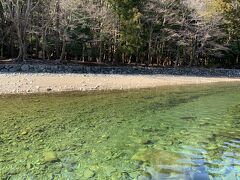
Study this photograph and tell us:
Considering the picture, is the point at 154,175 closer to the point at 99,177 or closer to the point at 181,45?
the point at 99,177

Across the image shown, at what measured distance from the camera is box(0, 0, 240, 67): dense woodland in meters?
26.0

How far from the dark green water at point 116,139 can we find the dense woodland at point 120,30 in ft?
39.4

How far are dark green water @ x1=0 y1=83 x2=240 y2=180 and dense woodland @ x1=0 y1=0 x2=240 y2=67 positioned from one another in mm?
12020

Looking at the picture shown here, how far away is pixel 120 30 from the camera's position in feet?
95.4

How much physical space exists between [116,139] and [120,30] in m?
21.2

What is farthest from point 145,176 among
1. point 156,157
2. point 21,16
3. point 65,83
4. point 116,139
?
point 21,16

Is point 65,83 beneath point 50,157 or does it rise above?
above

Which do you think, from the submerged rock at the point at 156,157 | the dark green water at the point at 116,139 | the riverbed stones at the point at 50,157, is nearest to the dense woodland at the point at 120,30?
the dark green water at the point at 116,139

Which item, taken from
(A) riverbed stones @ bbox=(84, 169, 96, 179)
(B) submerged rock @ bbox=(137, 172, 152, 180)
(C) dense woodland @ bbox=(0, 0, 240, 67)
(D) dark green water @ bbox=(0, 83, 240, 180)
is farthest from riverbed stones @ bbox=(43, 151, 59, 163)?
(C) dense woodland @ bbox=(0, 0, 240, 67)

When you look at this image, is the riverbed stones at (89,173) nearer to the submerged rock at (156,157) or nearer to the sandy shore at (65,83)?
the submerged rock at (156,157)

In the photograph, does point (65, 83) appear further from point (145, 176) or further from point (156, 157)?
point (145, 176)

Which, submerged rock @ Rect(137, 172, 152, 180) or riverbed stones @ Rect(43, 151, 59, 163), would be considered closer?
submerged rock @ Rect(137, 172, 152, 180)

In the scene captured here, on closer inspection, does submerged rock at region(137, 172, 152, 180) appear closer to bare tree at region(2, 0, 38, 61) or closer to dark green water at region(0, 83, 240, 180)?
dark green water at region(0, 83, 240, 180)

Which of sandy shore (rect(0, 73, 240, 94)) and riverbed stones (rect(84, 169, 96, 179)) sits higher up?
sandy shore (rect(0, 73, 240, 94))
